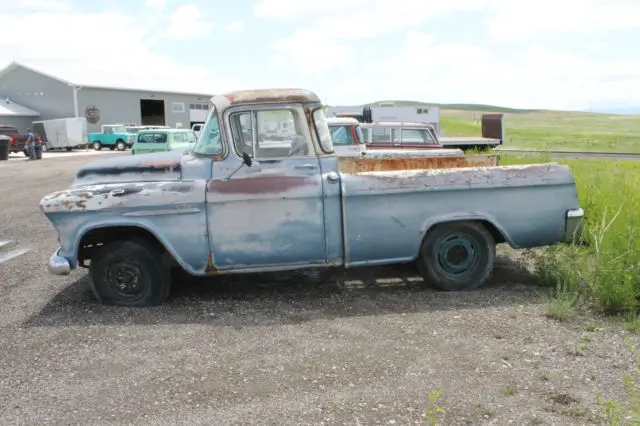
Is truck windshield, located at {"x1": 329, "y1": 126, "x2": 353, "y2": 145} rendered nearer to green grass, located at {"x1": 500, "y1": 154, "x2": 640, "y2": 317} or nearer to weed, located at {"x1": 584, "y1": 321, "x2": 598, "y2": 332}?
green grass, located at {"x1": 500, "y1": 154, "x2": 640, "y2": 317}

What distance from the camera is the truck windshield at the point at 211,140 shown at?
17.4 feet

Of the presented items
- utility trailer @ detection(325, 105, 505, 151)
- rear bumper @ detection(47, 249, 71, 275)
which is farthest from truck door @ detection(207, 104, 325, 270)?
utility trailer @ detection(325, 105, 505, 151)

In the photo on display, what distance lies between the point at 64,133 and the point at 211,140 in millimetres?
33749

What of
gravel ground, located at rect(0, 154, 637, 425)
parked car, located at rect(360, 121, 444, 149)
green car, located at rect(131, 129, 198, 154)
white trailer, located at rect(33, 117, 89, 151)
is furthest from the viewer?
white trailer, located at rect(33, 117, 89, 151)

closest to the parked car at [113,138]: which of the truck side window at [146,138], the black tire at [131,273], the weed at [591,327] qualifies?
the truck side window at [146,138]

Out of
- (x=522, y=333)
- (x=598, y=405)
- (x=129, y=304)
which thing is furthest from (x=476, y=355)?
(x=129, y=304)

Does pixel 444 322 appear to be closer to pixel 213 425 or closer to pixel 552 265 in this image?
pixel 552 265

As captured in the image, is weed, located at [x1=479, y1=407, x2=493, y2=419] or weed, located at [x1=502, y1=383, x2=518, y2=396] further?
weed, located at [x1=502, y1=383, x2=518, y2=396]

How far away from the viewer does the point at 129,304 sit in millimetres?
5262

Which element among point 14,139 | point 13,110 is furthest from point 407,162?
point 13,110

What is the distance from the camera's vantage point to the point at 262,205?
5094mm

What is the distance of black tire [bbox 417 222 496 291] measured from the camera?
5.40 metres

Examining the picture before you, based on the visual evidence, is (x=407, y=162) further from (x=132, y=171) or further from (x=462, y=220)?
(x=132, y=171)

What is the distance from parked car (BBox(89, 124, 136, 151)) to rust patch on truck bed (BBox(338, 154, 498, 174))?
3247cm
